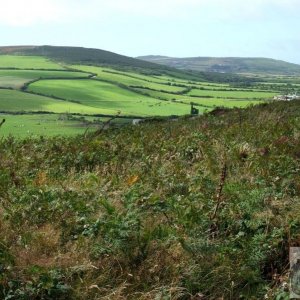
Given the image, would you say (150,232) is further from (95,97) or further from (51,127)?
(95,97)

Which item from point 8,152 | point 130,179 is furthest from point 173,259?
point 8,152

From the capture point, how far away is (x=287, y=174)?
22.1ft

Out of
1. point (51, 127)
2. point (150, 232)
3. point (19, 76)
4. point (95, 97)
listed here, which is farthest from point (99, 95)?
point (150, 232)

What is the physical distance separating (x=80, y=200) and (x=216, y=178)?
2316 mm

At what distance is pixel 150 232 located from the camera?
15.2 feet

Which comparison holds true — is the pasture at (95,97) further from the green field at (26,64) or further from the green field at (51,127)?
the green field at (51,127)

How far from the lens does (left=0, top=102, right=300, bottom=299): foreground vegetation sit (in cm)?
397

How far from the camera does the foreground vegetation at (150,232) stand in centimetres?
397

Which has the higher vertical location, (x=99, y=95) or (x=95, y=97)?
(x=99, y=95)

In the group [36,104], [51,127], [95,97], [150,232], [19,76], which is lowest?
[51,127]

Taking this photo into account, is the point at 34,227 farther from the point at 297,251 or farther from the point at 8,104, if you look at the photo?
the point at 8,104

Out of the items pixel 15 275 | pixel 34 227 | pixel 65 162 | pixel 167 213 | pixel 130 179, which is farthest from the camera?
pixel 65 162

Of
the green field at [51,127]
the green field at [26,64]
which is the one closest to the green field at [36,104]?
Answer: the green field at [51,127]

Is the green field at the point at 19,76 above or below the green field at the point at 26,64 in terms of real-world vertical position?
below
